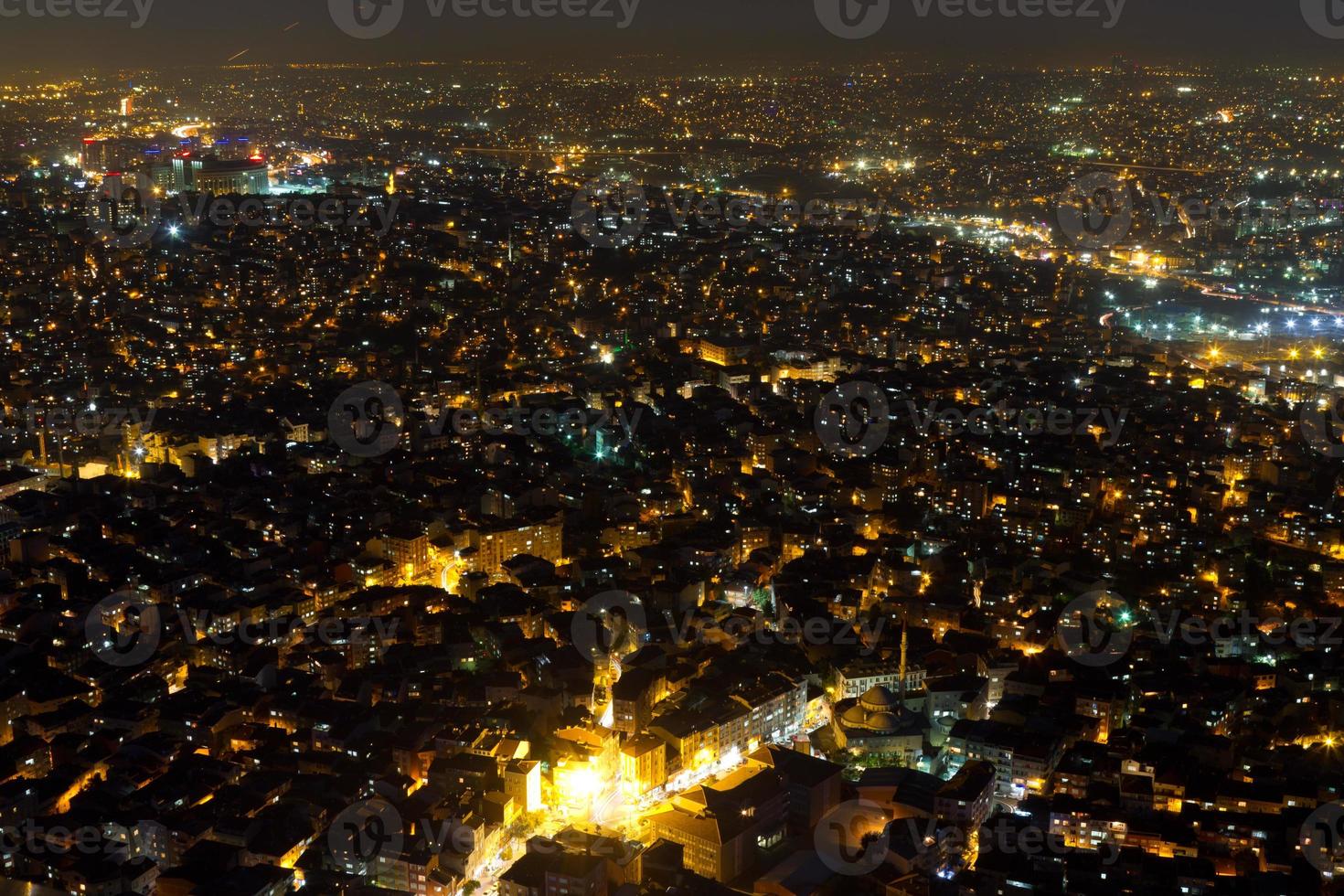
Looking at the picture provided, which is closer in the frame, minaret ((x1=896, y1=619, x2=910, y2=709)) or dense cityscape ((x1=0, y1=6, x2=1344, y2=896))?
dense cityscape ((x1=0, y1=6, x2=1344, y2=896))

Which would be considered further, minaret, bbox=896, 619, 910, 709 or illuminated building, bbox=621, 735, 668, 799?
minaret, bbox=896, 619, 910, 709

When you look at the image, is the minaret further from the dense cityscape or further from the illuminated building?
the illuminated building

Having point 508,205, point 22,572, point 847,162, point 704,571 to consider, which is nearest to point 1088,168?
point 847,162

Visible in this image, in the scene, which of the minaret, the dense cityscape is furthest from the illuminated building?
the minaret

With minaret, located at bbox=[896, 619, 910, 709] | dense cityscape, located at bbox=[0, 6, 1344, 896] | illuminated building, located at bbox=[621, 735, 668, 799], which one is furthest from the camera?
minaret, located at bbox=[896, 619, 910, 709]

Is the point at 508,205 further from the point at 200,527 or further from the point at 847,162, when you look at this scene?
the point at 200,527

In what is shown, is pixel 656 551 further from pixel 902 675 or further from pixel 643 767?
pixel 643 767

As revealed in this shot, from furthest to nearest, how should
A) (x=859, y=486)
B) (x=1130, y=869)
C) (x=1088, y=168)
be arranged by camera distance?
(x=1088, y=168)
(x=859, y=486)
(x=1130, y=869)

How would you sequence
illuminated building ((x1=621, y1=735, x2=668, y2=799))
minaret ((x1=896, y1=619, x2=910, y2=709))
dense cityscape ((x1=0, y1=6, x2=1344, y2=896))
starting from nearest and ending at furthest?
dense cityscape ((x1=0, y1=6, x2=1344, y2=896))
illuminated building ((x1=621, y1=735, x2=668, y2=799))
minaret ((x1=896, y1=619, x2=910, y2=709))

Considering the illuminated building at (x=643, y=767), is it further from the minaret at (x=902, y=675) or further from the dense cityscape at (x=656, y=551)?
the minaret at (x=902, y=675)
